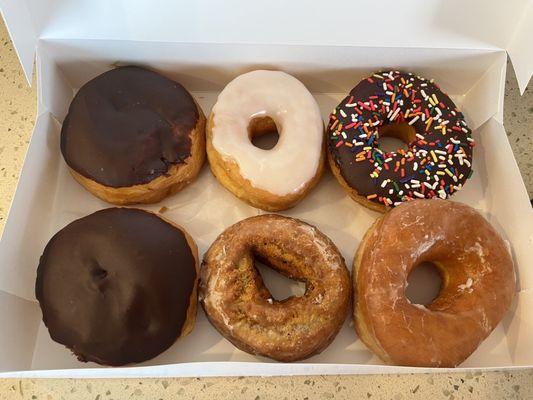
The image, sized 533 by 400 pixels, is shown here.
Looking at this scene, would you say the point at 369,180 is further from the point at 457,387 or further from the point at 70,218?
the point at 70,218

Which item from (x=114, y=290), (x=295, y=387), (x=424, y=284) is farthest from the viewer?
(x=424, y=284)

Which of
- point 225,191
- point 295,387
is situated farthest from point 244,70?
point 295,387

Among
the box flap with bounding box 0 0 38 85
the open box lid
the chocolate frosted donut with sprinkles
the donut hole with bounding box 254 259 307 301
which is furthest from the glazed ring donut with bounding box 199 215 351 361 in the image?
the box flap with bounding box 0 0 38 85

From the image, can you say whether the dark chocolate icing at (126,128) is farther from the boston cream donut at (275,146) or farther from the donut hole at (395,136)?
the donut hole at (395,136)

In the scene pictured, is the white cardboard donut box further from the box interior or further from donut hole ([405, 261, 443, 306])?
donut hole ([405, 261, 443, 306])

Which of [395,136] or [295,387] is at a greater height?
[395,136]

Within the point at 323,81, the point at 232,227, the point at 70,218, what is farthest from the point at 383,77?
the point at 70,218

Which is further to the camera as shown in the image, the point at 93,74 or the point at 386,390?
the point at 93,74

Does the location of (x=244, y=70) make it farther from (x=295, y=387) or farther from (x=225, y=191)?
(x=295, y=387)
